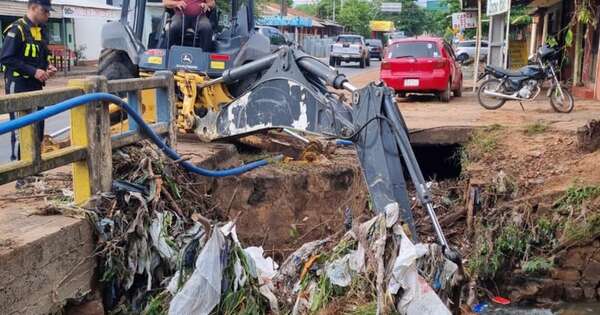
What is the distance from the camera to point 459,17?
26031mm

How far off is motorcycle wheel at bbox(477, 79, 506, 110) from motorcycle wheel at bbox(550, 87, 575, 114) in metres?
1.26

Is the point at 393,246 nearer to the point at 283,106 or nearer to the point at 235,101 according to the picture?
the point at 283,106

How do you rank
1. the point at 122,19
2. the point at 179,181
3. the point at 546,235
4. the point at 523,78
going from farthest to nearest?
the point at 523,78
the point at 122,19
the point at 546,235
the point at 179,181

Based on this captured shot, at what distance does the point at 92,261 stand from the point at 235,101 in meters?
2.61

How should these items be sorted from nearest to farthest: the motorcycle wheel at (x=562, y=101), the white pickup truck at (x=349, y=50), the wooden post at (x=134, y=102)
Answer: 1. the wooden post at (x=134, y=102)
2. the motorcycle wheel at (x=562, y=101)
3. the white pickup truck at (x=349, y=50)

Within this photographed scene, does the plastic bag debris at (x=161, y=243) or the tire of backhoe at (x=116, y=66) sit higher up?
the tire of backhoe at (x=116, y=66)

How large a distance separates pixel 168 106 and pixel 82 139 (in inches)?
63.0

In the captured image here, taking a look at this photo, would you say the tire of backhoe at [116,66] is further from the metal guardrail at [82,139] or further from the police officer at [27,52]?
the metal guardrail at [82,139]

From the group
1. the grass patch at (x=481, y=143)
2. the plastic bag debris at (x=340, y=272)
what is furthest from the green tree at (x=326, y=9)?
the plastic bag debris at (x=340, y=272)

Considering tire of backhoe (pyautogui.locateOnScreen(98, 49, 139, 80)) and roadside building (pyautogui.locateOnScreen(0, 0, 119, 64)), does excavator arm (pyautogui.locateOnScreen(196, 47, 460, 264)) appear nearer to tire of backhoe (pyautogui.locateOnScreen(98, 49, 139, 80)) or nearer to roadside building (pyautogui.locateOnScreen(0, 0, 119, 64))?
tire of backhoe (pyautogui.locateOnScreen(98, 49, 139, 80))

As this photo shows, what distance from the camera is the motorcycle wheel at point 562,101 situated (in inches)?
509

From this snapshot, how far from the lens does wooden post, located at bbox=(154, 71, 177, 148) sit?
20.4ft

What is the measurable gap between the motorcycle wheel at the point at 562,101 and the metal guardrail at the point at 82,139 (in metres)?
9.58

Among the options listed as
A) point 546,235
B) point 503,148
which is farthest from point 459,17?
point 546,235
